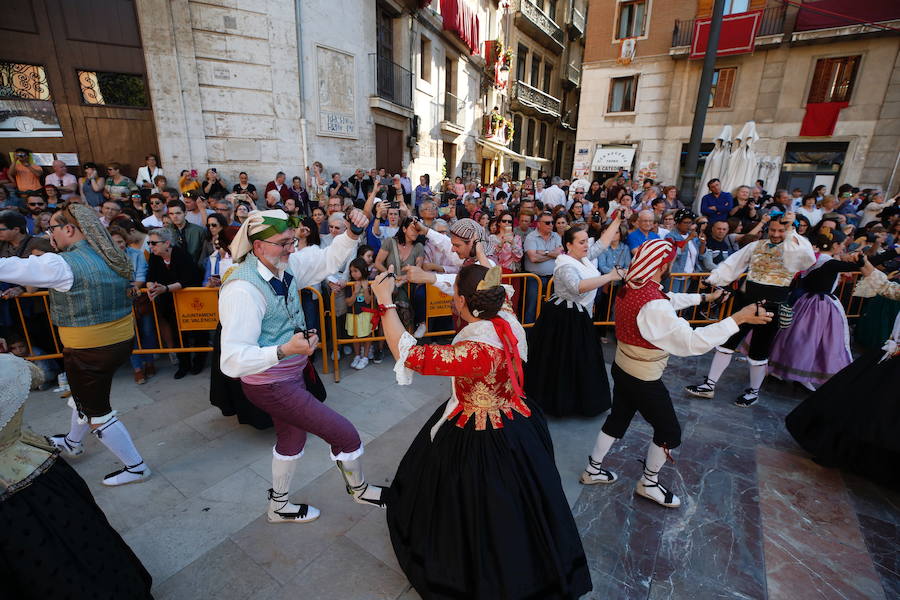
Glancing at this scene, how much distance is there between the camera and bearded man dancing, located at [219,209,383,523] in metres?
2.23

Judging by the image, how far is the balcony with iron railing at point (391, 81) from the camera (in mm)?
13671

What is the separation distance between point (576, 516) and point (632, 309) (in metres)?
1.60

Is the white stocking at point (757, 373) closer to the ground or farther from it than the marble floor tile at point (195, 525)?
farther from it

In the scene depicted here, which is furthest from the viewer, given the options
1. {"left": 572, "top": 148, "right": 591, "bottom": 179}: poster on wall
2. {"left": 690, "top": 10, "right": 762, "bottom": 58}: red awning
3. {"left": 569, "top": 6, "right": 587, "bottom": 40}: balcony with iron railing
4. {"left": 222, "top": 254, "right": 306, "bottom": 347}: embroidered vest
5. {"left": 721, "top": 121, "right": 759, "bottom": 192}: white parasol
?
{"left": 569, "top": 6, "right": 587, "bottom": 40}: balcony with iron railing

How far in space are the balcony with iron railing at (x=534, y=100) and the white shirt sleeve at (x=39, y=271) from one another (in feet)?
84.7

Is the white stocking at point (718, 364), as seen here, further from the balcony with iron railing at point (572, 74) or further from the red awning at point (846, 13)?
the balcony with iron railing at point (572, 74)

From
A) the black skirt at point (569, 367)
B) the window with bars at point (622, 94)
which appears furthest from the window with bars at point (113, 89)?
the window with bars at point (622, 94)

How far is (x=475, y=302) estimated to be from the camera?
2.24 m

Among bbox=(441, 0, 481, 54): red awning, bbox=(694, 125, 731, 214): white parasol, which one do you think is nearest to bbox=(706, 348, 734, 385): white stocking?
bbox=(694, 125, 731, 214): white parasol

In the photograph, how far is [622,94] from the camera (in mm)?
19359

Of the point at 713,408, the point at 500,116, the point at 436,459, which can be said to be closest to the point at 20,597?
the point at 436,459

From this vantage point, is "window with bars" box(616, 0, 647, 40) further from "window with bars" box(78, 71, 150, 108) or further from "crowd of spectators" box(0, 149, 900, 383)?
"window with bars" box(78, 71, 150, 108)

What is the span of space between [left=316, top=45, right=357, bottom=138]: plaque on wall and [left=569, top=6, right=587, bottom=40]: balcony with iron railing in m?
23.0

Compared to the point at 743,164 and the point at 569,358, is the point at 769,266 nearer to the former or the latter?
the point at 569,358
